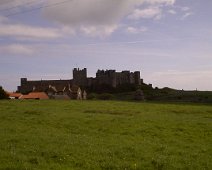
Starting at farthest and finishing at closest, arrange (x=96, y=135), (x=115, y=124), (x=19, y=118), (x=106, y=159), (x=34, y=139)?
(x=19, y=118), (x=115, y=124), (x=96, y=135), (x=34, y=139), (x=106, y=159)

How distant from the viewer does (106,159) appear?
17.7 meters

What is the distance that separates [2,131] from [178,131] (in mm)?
13236

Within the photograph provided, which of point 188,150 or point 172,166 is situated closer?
point 172,166

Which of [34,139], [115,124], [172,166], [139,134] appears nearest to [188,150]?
[172,166]

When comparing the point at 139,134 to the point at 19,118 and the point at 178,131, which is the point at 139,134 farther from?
the point at 19,118

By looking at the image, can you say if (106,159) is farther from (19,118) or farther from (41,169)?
(19,118)

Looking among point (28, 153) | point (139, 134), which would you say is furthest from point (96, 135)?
point (28, 153)

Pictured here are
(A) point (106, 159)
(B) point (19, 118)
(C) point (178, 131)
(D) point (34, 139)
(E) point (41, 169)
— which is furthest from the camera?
(B) point (19, 118)

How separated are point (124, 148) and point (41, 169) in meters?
6.31

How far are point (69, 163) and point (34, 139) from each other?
731cm

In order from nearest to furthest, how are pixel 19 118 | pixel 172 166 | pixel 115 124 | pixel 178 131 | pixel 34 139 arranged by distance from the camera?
pixel 172 166, pixel 34 139, pixel 178 131, pixel 115 124, pixel 19 118

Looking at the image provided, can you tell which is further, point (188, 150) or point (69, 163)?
point (188, 150)

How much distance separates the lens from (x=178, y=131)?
30.6 meters

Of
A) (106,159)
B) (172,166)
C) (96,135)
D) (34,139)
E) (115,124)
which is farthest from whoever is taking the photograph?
(115,124)
